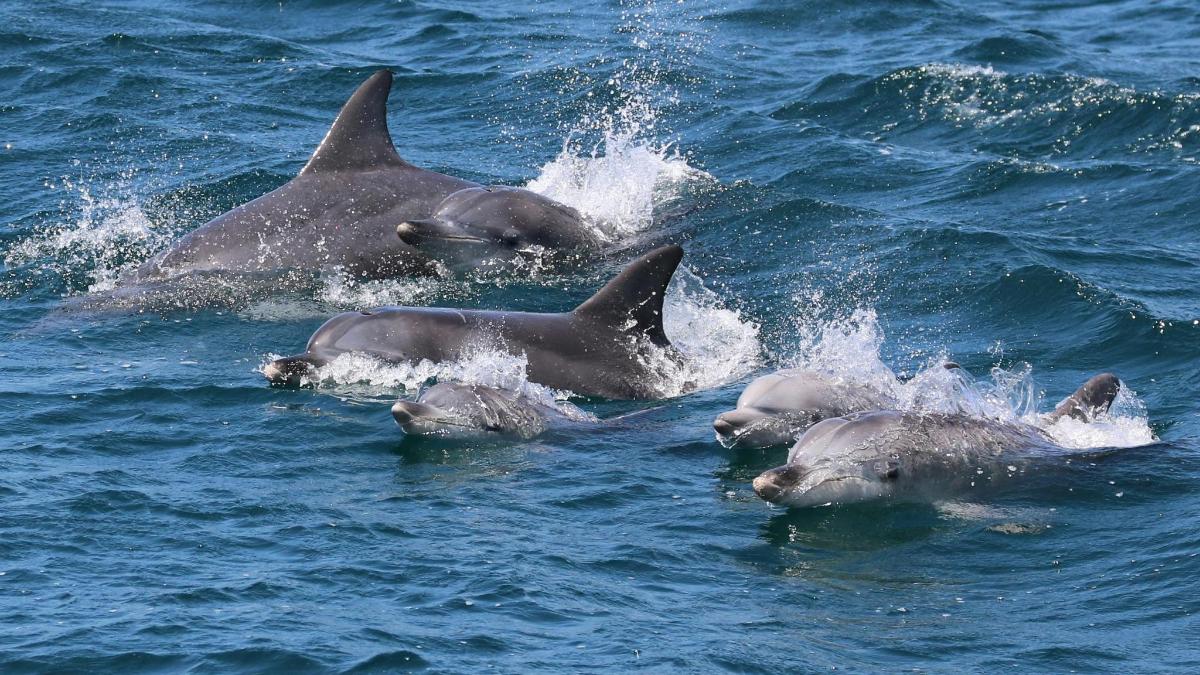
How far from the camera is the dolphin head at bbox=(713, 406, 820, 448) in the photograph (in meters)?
12.5

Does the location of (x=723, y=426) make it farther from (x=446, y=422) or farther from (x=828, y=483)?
(x=446, y=422)

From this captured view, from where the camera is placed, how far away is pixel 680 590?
33.3 feet

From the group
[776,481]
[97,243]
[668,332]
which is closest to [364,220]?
[97,243]

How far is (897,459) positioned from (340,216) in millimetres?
7181

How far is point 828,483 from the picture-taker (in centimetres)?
1138

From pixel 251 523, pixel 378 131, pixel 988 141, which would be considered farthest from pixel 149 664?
pixel 988 141

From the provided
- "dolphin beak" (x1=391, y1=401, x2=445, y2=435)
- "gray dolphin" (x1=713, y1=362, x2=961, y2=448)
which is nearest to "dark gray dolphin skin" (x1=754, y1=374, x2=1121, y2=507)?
"gray dolphin" (x1=713, y1=362, x2=961, y2=448)

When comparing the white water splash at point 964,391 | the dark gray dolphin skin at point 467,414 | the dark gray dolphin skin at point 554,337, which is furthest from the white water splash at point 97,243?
the white water splash at point 964,391

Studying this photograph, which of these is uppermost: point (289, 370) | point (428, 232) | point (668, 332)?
point (428, 232)

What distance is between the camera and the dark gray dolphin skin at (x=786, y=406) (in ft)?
41.3

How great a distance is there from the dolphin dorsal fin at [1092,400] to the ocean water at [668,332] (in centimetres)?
17

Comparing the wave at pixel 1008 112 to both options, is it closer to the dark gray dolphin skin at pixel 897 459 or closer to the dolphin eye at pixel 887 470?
the dark gray dolphin skin at pixel 897 459

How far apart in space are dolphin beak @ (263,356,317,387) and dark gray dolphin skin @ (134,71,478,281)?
2917 millimetres

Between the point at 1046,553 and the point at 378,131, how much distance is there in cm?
872
